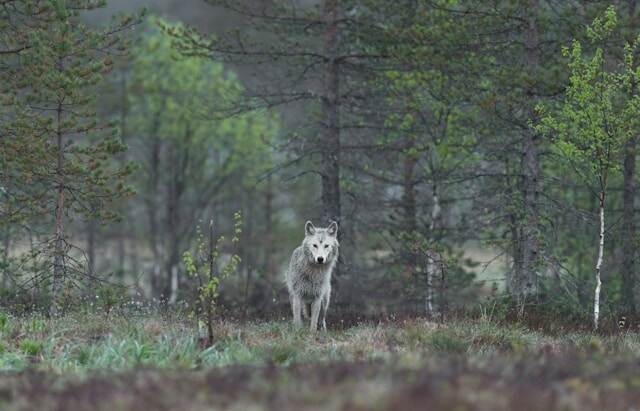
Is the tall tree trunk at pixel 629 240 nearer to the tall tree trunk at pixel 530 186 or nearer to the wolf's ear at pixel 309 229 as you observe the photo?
the tall tree trunk at pixel 530 186

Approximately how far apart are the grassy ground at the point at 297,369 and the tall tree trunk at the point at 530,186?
163 inches

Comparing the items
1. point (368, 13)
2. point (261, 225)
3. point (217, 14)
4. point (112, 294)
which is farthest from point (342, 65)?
point (217, 14)

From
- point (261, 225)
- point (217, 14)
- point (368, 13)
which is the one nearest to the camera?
point (368, 13)

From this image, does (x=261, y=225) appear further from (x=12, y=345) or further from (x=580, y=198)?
(x=12, y=345)

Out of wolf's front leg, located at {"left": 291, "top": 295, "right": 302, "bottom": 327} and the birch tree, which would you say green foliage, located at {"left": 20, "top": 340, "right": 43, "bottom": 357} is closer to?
wolf's front leg, located at {"left": 291, "top": 295, "right": 302, "bottom": 327}

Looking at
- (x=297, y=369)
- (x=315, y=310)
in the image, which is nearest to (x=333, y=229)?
(x=315, y=310)

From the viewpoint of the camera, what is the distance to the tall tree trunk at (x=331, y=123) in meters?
20.3

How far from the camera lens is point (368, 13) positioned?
811 inches

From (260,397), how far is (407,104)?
15503mm

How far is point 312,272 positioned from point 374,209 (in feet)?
26.8

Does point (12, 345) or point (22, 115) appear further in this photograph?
point (22, 115)

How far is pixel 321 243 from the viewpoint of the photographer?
14383 mm

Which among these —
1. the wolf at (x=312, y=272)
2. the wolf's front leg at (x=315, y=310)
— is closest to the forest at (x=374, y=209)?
the wolf at (x=312, y=272)

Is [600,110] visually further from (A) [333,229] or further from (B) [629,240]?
(B) [629,240]
